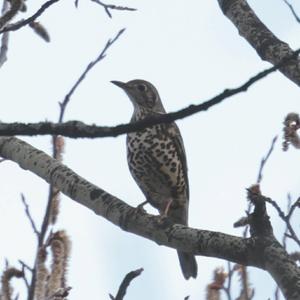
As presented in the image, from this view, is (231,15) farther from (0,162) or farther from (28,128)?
(28,128)

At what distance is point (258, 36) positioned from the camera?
494 centimetres

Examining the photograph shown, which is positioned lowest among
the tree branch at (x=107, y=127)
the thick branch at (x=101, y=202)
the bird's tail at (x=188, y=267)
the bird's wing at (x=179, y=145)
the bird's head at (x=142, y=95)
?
the tree branch at (x=107, y=127)

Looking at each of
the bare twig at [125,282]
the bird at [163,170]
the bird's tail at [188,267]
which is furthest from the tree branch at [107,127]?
the bird's tail at [188,267]

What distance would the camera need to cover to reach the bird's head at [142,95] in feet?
26.6

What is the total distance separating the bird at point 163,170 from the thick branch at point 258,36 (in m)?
2.02

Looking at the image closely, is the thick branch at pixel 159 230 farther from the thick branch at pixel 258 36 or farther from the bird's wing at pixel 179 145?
the bird's wing at pixel 179 145

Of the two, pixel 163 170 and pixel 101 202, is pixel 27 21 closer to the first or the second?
pixel 101 202

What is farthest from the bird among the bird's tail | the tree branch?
the tree branch

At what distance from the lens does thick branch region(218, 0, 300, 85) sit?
4465 millimetres

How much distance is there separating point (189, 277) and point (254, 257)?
155 inches

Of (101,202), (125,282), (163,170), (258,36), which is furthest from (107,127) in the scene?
(163,170)

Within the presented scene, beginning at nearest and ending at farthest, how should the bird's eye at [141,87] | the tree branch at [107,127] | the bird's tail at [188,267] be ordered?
the tree branch at [107,127] < the bird's tail at [188,267] < the bird's eye at [141,87]

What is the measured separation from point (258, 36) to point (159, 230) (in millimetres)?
1435

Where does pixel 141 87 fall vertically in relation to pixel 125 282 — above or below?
above
